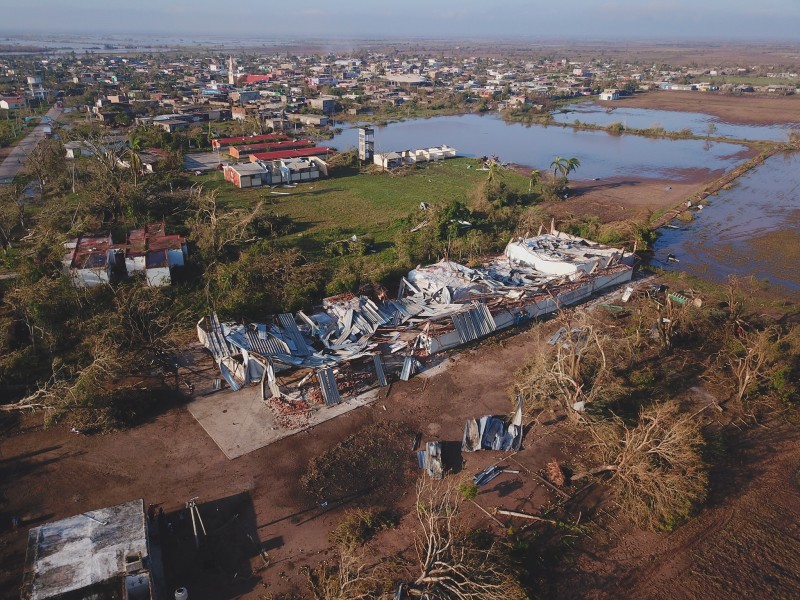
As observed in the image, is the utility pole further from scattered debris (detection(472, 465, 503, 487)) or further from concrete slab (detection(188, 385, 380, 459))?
scattered debris (detection(472, 465, 503, 487))

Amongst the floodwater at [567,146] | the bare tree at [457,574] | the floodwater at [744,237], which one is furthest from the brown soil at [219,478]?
the floodwater at [567,146]

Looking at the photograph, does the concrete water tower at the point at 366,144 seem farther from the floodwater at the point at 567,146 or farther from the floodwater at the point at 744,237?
the floodwater at the point at 744,237

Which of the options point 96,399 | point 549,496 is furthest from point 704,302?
point 96,399

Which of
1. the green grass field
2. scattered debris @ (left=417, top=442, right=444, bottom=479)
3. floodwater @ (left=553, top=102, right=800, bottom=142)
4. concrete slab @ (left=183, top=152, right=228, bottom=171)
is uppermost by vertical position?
floodwater @ (left=553, top=102, right=800, bottom=142)

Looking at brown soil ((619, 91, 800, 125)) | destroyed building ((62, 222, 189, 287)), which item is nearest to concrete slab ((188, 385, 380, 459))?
destroyed building ((62, 222, 189, 287))

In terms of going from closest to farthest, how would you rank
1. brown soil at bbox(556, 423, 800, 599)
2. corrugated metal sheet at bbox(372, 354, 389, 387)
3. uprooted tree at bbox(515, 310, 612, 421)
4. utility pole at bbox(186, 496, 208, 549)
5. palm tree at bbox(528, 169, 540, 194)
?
brown soil at bbox(556, 423, 800, 599), utility pole at bbox(186, 496, 208, 549), uprooted tree at bbox(515, 310, 612, 421), corrugated metal sheet at bbox(372, 354, 389, 387), palm tree at bbox(528, 169, 540, 194)
